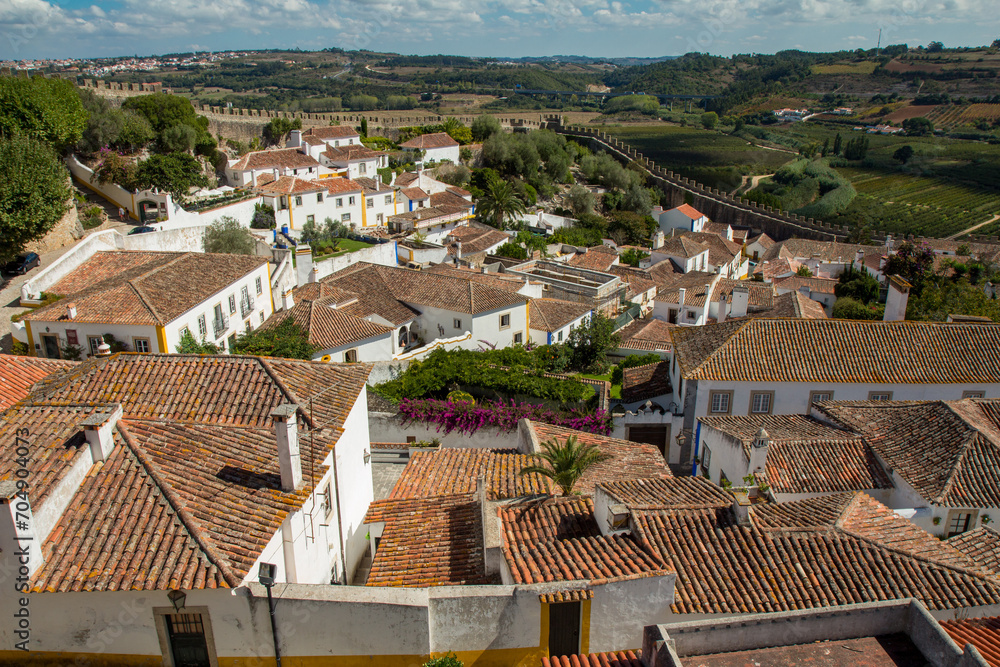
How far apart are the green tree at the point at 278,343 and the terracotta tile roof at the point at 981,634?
644 inches

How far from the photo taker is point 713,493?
12281 mm

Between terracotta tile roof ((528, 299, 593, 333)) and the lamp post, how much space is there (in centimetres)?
2417

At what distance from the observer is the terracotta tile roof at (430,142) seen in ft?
208

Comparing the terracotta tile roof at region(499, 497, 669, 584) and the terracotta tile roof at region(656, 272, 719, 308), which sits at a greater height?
the terracotta tile roof at region(499, 497, 669, 584)

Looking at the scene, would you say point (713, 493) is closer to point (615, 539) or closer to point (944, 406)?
point (615, 539)

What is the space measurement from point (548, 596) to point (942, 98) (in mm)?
177325

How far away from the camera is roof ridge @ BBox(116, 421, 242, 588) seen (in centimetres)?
751

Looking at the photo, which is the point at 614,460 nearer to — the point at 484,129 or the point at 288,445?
the point at 288,445

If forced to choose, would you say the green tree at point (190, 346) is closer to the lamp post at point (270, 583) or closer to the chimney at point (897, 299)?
the lamp post at point (270, 583)

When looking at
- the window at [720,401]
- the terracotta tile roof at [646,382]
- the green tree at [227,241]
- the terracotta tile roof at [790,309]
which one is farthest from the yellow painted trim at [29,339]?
the terracotta tile roof at [790,309]

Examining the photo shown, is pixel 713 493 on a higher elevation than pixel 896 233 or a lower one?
higher

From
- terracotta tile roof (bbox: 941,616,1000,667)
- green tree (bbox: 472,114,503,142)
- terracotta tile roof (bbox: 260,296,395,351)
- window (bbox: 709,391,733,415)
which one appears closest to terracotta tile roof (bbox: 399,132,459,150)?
green tree (bbox: 472,114,503,142)

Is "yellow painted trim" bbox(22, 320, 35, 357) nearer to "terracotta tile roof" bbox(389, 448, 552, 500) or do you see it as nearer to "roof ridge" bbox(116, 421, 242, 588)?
"terracotta tile roof" bbox(389, 448, 552, 500)

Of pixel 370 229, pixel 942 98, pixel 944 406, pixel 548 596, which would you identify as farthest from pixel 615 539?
pixel 942 98
